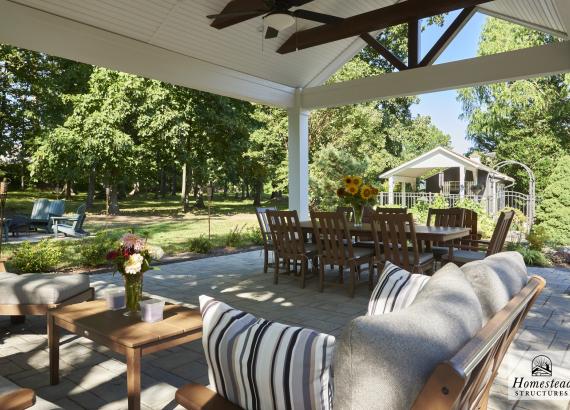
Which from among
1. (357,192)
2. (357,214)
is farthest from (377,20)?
(357,214)

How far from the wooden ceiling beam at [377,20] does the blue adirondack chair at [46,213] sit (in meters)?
7.18

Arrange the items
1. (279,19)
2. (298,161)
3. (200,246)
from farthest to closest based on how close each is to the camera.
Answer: (298,161), (200,246), (279,19)

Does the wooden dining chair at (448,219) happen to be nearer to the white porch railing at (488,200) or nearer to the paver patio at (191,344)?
the paver patio at (191,344)

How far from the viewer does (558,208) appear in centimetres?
870

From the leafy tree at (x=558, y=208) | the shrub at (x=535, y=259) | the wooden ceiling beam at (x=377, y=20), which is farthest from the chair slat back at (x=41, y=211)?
the leafy tree at (x=558, y=208)

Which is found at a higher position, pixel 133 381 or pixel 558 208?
pixel 558 208

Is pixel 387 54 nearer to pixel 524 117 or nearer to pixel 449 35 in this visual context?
pixel 449 35

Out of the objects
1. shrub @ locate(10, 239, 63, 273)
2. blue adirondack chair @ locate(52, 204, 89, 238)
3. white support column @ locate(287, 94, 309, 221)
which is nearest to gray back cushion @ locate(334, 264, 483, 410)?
shrub @ locate(10, 239, 63, 273)

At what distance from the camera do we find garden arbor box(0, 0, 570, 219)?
4645 mm

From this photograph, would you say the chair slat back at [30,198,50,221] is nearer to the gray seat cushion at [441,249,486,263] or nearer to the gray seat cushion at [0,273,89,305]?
the gray seat cushion at [0,273,89,305]

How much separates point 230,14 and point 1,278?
3136 mm

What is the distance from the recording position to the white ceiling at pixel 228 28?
188 inches

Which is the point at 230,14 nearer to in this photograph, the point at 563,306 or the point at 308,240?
the point at 308,240

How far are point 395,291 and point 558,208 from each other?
858 centimetres
